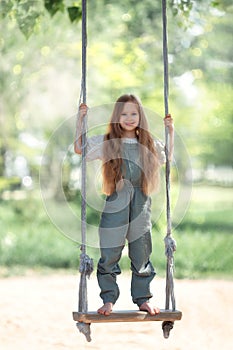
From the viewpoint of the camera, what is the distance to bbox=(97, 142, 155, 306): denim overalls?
11.3 feet

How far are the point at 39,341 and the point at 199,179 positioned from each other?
1614 cm

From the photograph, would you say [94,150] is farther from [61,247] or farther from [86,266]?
[61,247]

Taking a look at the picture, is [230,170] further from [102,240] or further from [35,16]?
[102,240]

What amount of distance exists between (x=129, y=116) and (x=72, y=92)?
26.0ft

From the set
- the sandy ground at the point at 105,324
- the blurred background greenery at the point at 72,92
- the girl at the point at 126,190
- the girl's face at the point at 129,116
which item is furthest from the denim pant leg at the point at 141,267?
the blurred background greenery at the point at 72,92

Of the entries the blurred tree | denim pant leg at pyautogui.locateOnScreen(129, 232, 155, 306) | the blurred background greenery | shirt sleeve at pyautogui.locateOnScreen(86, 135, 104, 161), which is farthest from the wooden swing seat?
the blurred tree

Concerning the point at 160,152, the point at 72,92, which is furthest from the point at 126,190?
the point at 72,92

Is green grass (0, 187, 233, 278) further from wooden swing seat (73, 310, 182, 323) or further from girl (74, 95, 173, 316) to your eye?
wooden swing seat (73, 310, 182, 323)

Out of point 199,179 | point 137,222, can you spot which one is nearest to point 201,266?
point 137,222

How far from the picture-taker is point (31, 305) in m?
6.73

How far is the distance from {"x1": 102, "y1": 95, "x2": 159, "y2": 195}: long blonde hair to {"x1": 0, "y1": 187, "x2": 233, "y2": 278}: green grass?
5.24 meters

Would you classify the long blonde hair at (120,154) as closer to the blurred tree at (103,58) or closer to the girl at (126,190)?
the girl at (126,190)

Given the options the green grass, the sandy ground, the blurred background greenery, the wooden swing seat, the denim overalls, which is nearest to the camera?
the wooden swing seat

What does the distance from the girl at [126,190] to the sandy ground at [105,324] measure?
1.80m
